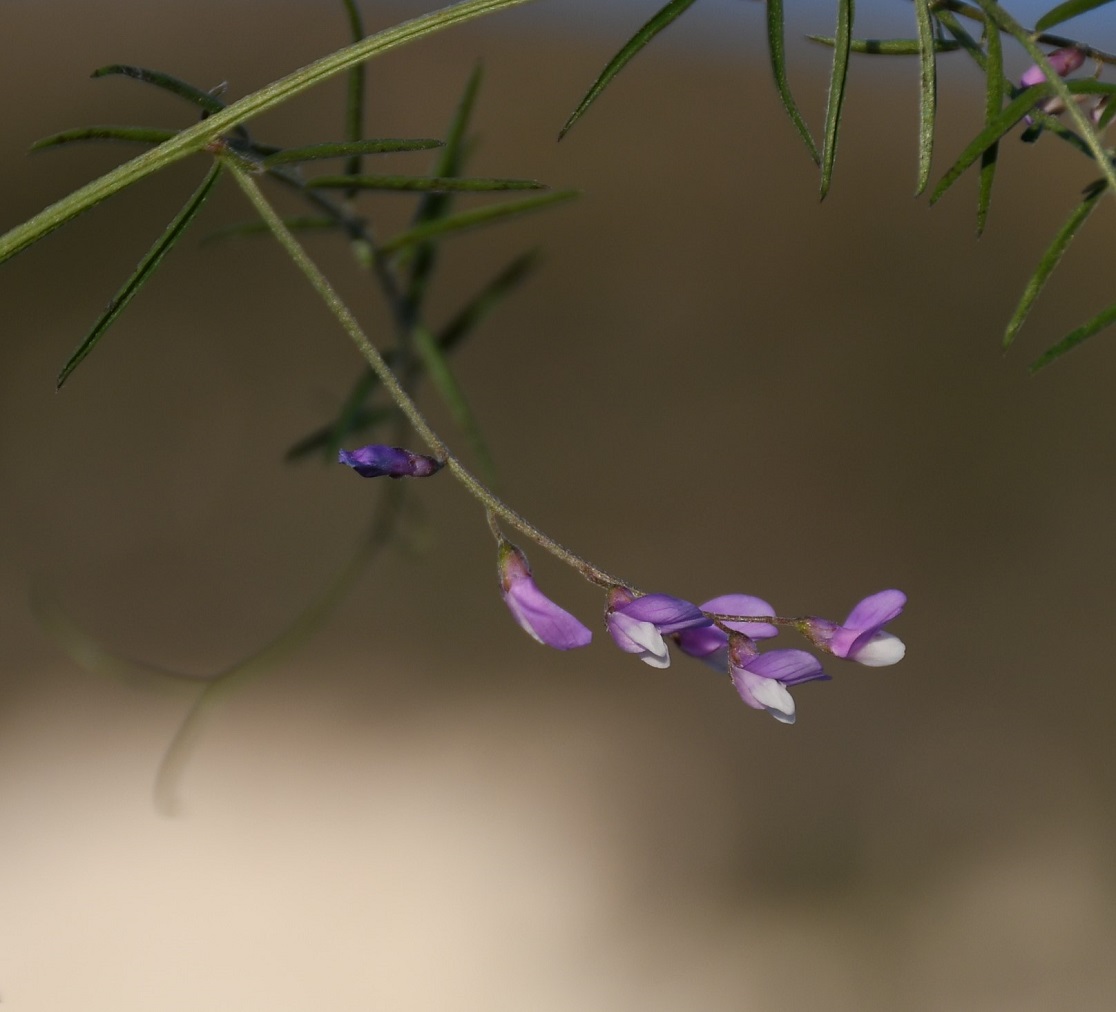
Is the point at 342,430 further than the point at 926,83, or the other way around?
the point at 342,430

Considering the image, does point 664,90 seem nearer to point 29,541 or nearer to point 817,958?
point 29,541

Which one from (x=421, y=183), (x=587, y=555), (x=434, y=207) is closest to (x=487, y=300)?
(x=434, y=207)

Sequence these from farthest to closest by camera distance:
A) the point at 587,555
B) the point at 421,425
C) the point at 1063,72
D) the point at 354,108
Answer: the point at 587,555 < the point at 354,108 < the point at 1063,72 < the point at 421,425

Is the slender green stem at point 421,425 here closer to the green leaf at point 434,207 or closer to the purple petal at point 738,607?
the purple petal at point 738,607

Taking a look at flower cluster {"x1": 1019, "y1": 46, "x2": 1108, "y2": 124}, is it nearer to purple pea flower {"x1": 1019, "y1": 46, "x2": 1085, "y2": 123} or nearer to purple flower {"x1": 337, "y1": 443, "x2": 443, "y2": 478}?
purple pea flower {"x1": 1019, "y1": 46, "x2": 1085, "y2": 123}

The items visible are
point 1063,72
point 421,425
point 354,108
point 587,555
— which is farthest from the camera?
point 587,555

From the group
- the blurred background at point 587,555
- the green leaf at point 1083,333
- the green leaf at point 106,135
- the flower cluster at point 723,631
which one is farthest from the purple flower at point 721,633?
the blurred background at point 587,555

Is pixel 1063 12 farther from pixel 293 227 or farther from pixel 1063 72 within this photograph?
pixel 293 227
